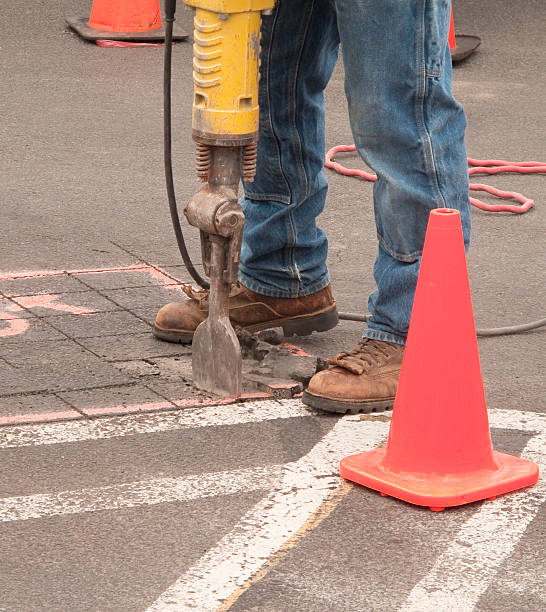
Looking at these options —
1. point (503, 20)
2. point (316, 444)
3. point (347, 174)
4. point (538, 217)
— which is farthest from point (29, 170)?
point (503, 20)

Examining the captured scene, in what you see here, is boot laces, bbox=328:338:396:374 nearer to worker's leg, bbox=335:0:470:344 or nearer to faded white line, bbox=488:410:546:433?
worker's leg, bbox=335:0:470:344

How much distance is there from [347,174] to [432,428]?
3.35 meters

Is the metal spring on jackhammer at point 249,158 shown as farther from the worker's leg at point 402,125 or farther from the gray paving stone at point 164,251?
the gray paving stone at point 164,251

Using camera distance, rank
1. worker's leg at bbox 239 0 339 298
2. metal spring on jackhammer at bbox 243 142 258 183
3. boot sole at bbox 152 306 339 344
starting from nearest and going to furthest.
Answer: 1. metal spring on jackhammer at bbox 243 142 258 183
2. worker's leg at bbox 239 0 339 298
3. boot sole at bbox 152 306 339 344

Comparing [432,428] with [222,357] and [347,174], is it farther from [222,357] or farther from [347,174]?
[347,174]

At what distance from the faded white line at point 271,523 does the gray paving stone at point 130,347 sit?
731mm

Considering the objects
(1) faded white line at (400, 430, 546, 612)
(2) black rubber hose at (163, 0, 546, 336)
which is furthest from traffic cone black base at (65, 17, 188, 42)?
(1) faded white line at (400, 430, 546, 612)

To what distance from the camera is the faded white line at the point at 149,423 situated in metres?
3.36

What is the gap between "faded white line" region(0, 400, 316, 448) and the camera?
336 centimetres

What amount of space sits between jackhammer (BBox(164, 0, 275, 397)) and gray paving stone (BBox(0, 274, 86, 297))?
100cm

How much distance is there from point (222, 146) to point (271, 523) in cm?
112

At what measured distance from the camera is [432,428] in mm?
3070

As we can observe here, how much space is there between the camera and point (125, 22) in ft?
29.1

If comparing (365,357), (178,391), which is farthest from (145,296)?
(365,357)
